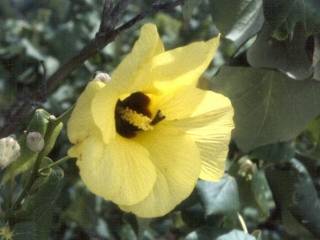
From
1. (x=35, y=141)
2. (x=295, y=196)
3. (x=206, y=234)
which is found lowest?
(x=295, y=196)

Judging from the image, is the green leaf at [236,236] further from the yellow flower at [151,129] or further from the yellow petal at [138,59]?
the yellow petal at [138,59]

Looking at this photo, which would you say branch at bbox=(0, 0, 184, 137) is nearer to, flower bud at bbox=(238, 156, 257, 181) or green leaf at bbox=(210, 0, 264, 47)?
green leaf at bbox=(210, 0, 264, 47)

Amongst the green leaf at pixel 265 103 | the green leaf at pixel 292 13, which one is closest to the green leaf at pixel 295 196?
the green leaf at pixel 265 103

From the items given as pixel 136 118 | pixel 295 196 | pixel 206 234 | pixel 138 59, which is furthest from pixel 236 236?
pixel 138 59

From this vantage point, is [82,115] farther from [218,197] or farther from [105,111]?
[218,197]

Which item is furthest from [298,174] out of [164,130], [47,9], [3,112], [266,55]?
[47,9]

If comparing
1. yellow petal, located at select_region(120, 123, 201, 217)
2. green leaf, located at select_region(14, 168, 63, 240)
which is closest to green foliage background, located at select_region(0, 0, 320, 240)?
green leaf, located at select_region(14, 168, 63, 240)
